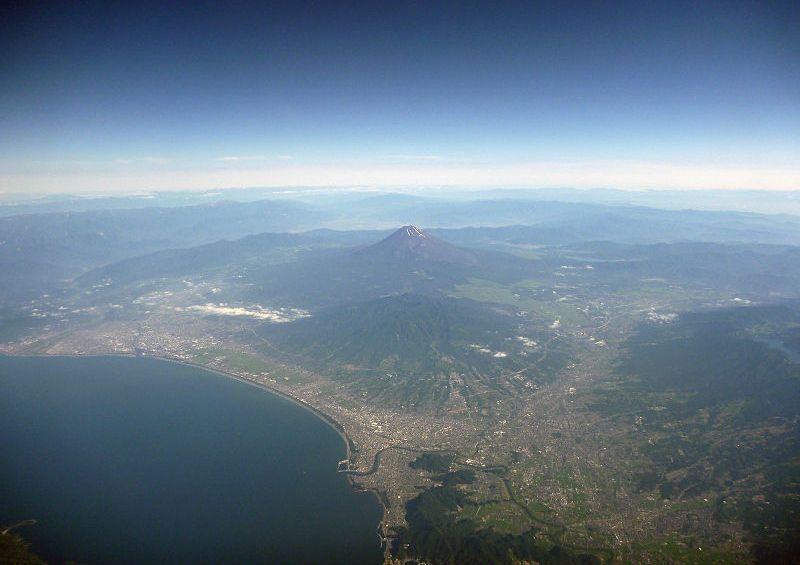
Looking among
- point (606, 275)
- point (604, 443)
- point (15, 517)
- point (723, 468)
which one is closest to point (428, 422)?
point (604, 443)

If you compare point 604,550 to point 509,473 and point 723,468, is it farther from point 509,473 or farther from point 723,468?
point 723,468

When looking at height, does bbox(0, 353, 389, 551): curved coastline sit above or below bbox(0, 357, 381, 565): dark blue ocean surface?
above

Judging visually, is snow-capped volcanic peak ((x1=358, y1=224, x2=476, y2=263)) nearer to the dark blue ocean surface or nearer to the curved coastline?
the curved coastline

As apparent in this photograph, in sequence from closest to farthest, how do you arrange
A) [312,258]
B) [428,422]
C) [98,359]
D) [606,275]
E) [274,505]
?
[274,505], [428,422], [98,359], [606,275], [312,258]

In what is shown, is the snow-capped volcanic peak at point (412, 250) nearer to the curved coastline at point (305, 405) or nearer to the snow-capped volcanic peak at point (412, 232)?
the snow-capped volcanic peak at point (412, 232)

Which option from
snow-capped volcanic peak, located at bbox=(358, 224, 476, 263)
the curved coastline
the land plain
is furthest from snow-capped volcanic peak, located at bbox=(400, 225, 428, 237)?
the curved coastline

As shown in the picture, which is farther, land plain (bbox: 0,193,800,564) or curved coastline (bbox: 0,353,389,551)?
curved coastline (bbox: 0,353,389,551)

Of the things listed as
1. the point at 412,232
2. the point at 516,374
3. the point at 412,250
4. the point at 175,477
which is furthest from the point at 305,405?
the point at 412,232
